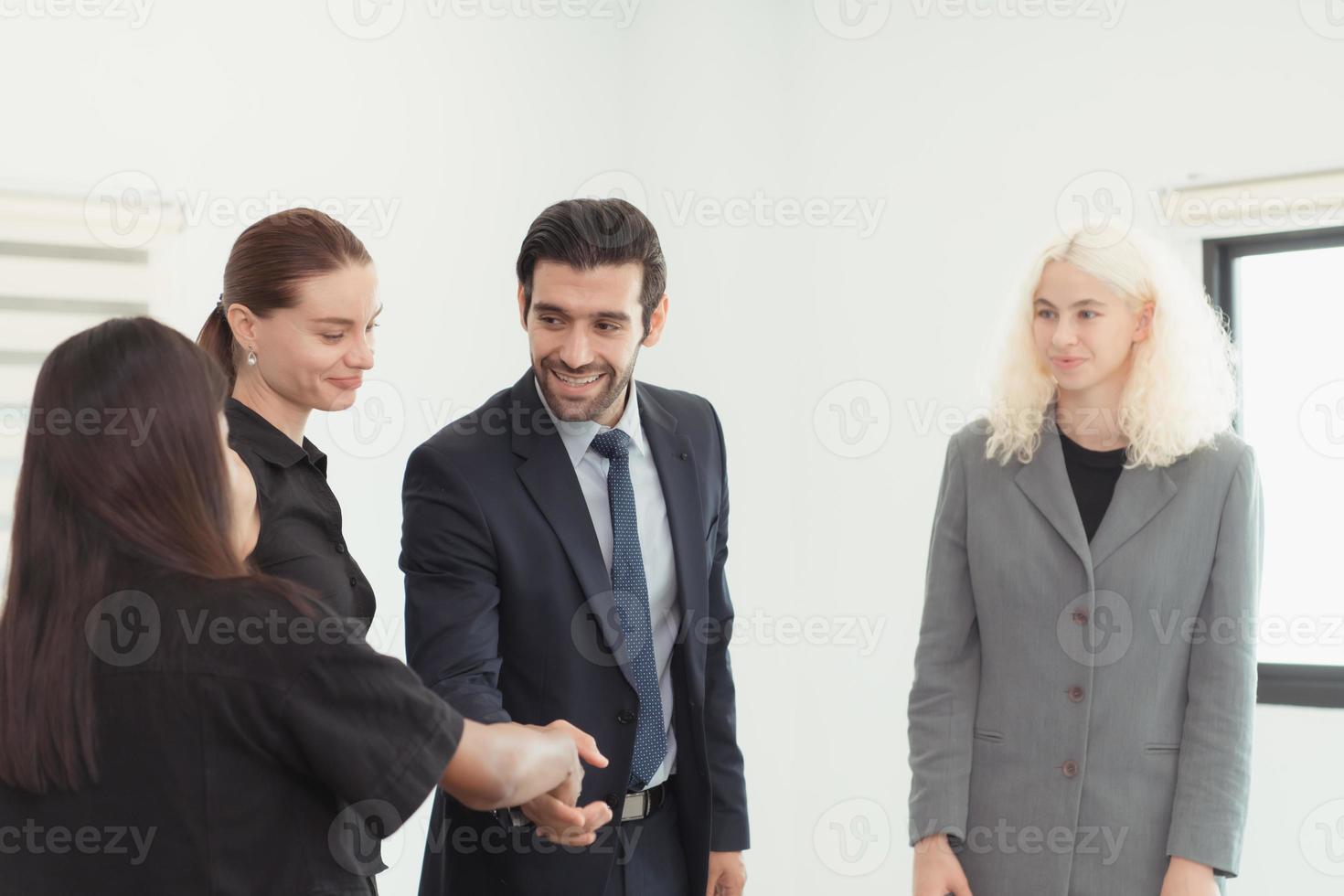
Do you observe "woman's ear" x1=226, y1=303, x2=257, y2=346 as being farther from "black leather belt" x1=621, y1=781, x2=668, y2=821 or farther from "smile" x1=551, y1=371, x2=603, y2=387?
"black leather belt" x1=621, y1=781, x2=668, y2=821

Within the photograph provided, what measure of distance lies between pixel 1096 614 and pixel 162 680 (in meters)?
1.35

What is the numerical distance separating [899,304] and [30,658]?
3.00 metres

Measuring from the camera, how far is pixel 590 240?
1.93 metres

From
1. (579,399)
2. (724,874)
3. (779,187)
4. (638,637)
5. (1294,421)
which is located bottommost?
(724,874)

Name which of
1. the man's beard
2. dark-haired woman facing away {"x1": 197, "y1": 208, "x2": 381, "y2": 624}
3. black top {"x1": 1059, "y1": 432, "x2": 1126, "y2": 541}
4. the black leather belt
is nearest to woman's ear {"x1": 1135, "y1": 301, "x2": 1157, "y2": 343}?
black top {"x1": 1059, "y1": 432, "x2": 1126, "y2": 541}

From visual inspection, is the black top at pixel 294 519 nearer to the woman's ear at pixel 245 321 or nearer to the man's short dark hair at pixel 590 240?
the woman's ear at pixel 245 321

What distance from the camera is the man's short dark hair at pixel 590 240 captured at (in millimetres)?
1928

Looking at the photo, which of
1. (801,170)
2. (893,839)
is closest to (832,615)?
(893,839)

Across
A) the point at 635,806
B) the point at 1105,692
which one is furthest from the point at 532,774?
the point at 1105,692

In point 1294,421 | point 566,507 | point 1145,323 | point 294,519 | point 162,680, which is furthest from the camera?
point 1294,421

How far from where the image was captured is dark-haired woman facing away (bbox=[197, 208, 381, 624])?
1804 millimetres

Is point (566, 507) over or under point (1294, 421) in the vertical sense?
under

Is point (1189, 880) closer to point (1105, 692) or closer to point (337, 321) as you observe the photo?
point (1105, 692)

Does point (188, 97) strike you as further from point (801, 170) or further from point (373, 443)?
point (801, 170)
